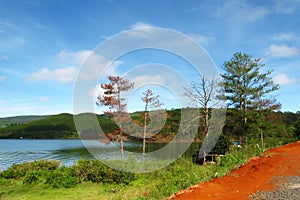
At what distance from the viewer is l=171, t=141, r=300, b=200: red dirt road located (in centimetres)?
601

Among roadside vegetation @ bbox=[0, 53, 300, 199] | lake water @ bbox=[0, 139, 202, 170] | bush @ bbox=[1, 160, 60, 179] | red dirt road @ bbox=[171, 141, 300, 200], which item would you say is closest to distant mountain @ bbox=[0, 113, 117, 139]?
lake water @ bbox=[0, 139, 202, 170]

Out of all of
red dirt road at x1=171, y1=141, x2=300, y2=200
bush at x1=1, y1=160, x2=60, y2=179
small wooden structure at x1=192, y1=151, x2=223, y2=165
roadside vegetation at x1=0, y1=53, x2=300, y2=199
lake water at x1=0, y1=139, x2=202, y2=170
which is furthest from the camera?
lake water at x1=0, y1=139, x2=202, y2=170

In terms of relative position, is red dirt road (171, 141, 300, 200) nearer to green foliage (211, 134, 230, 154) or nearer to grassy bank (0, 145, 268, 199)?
grassy bank (0, 145, 268, 199)

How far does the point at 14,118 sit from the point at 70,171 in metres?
189

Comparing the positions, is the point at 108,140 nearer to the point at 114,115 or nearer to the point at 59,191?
the point at 114,115

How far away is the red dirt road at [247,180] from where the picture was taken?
6.01 m

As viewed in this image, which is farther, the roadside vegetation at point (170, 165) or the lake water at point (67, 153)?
the lake water at point (67, 153)

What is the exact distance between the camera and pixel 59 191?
1030cm

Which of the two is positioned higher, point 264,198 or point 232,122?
point 232,122

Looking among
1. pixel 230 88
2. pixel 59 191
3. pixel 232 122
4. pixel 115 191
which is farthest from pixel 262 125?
pixel 59 191

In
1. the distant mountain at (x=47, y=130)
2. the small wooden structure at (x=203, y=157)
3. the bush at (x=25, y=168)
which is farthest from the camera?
the distant mountain at (x=47, y=130)

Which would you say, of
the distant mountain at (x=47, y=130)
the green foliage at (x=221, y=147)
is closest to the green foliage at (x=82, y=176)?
the green foliage at (x=221, y=147)

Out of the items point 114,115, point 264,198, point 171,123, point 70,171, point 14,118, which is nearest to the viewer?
point 264,198

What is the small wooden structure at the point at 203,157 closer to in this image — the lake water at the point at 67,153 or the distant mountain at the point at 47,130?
the lake water at the point at 67,153
